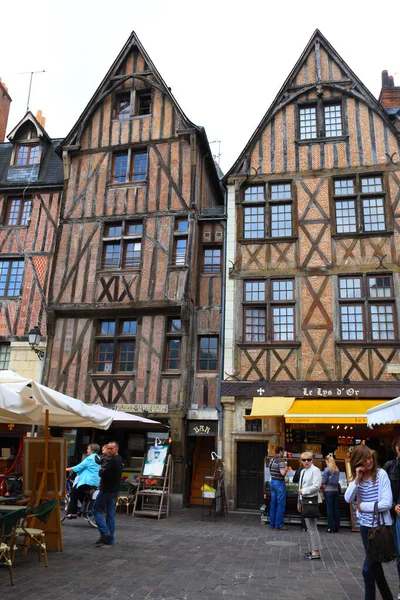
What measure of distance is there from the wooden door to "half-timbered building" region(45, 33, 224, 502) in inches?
40.4

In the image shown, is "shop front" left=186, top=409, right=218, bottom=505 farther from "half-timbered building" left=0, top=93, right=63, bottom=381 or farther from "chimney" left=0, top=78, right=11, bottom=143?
"chimney" left=0, top=78, right=11, bottom=143

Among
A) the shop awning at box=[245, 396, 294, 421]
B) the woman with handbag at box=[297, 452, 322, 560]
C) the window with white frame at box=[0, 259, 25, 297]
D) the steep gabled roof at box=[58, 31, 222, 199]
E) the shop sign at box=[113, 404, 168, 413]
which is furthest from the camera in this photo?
the steep gabled roof at box=[58, 31, 222, 199]

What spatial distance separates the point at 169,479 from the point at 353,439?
4689 mm

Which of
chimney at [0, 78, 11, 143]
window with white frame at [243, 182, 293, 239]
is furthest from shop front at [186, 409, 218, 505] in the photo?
chimney at [0, 78, 11, 143]

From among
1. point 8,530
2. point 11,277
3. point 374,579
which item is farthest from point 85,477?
point 11,277

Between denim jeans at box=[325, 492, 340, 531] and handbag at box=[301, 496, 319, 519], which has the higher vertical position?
handbag at box=[301, 496, 319, 519]

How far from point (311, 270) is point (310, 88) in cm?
578

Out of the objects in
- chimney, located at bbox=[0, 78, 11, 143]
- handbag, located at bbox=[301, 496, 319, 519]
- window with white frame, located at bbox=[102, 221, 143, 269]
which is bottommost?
handbag, located at bbox=[301, 496, 319, 519]

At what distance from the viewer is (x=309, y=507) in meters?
7.38

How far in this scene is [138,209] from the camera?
1502cm

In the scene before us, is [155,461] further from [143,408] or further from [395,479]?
[395,479]

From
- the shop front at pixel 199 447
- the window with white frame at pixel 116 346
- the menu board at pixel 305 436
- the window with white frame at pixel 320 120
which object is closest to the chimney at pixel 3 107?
the window with white frame at pixel 116 346

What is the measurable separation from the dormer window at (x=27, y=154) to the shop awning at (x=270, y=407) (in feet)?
36.7

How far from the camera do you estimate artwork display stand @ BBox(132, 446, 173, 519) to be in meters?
11.2
